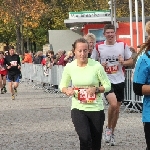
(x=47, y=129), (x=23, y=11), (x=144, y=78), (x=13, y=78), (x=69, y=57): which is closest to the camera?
(x=144, y=78)

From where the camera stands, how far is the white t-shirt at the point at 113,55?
32.6 feet

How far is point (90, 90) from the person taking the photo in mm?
7043

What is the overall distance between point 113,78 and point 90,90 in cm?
300

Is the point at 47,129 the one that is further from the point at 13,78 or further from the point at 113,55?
the point at 13,78

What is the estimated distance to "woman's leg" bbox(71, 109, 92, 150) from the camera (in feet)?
23.0

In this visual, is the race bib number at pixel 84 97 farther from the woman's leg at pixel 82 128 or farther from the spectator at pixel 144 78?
the spectator at pixel 144 78

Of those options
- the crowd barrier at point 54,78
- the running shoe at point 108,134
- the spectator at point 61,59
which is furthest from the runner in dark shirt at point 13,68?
the running shoe at point 108,134

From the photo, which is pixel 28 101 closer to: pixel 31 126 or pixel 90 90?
pixel 31 126

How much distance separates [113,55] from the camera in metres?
9.96

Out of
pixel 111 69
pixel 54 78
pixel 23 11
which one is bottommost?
pixel 54 78

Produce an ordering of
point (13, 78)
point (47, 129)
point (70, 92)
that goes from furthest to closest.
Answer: point (13, 78) → point (47, 129) → point (70, 92)

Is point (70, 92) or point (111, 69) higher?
point (111, 69)

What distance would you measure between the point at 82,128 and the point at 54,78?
18425 mm

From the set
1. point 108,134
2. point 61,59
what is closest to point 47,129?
point 108,134
